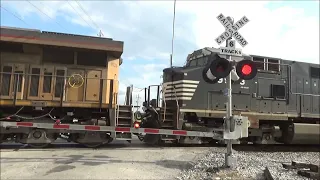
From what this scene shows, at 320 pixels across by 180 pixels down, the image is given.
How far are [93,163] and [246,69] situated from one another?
4192 millimetres

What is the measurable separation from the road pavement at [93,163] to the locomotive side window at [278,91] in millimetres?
4773

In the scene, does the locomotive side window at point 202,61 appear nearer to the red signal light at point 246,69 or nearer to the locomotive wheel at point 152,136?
the locomotive wheel at point 152,136

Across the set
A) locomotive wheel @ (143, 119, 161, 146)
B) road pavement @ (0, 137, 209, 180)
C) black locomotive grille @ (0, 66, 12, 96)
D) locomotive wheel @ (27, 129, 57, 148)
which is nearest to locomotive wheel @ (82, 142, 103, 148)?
road pavement @ (0, 137, 209, 180)

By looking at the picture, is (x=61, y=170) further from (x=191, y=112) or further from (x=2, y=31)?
→ (x=191, y=112)

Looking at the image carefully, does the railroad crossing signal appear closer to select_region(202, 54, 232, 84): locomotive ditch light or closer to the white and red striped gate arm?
select_region(202, 54, 232, 84): locomotive ditch light

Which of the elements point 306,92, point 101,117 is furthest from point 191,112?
point 306,92

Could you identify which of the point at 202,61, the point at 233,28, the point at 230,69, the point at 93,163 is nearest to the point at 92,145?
the point at 93,163

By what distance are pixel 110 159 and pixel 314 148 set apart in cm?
911

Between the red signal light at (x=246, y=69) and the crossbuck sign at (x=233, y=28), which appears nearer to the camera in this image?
the red signal light at (x=246, y=69)

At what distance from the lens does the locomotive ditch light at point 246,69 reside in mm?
7305

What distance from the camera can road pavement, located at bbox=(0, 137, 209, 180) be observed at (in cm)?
700

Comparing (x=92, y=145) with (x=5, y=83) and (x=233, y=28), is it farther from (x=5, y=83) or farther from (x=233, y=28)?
(x=233, y=28)

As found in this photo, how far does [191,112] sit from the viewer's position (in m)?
11.8

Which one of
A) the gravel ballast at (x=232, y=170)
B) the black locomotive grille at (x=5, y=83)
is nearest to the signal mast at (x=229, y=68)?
the gravel ballast at (x=232, y=170)
